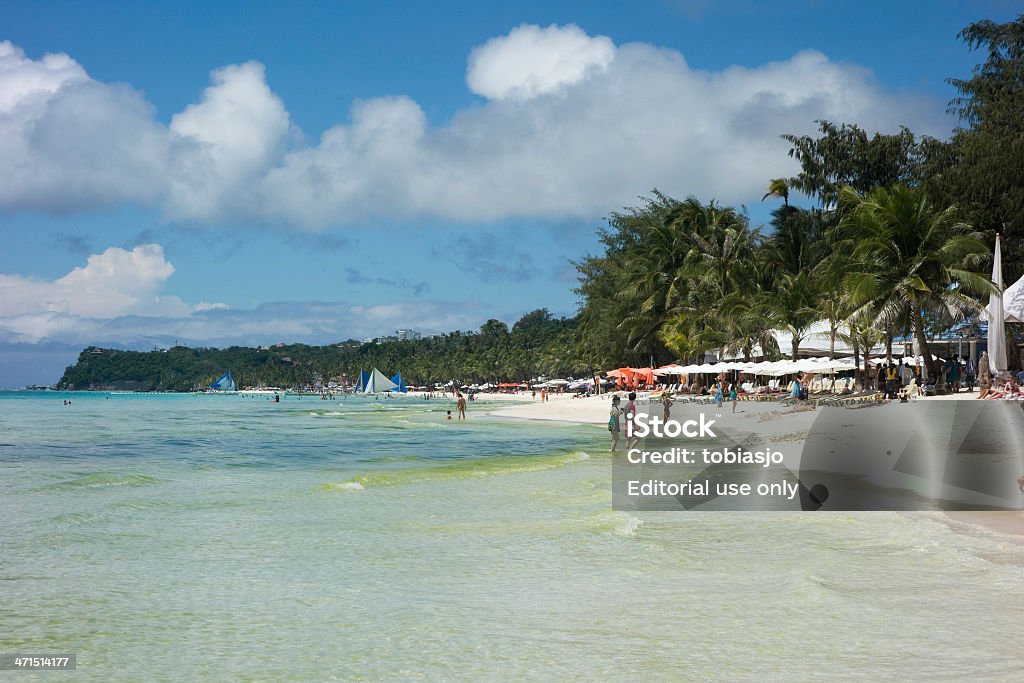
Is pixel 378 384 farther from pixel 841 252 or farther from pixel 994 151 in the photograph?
pixel 994 151

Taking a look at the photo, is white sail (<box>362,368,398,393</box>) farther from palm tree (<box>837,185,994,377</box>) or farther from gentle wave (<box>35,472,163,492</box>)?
gentle wave (<box>35,472,163,492</box>)

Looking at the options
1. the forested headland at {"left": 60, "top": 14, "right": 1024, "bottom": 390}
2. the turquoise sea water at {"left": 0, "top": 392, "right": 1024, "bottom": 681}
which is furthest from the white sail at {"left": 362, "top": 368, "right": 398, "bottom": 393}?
the turquoise sea water at {"left": 0, "top": 392, "right": 1024, "bottom": 681}

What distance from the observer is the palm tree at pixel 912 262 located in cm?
2756

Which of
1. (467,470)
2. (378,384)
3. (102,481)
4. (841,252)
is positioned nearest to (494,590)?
(467,470)

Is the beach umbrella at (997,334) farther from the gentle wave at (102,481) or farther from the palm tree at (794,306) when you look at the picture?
the gentle wave at (102,481)

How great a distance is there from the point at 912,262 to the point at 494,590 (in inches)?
927

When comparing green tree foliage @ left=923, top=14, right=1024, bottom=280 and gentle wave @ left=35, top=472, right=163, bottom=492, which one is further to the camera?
green tree foliage @ left=923, top=14, right=1024, bottom=280

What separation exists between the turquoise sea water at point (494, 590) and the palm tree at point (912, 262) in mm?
16476

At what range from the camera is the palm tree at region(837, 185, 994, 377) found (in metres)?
27.6

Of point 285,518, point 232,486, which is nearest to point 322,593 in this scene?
point 285,518

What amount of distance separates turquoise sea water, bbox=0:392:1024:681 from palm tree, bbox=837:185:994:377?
54.1 feet

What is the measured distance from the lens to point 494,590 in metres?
8.73

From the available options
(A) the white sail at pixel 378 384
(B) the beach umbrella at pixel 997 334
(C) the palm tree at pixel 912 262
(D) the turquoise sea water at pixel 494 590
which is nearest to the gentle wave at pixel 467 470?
(D) the turquoise sea water at pixel 494 590

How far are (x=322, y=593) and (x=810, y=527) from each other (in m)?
6.46
